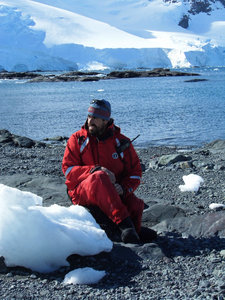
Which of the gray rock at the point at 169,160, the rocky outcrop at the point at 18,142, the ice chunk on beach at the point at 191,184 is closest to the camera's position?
the ice chunk on beach at the point at 191,184

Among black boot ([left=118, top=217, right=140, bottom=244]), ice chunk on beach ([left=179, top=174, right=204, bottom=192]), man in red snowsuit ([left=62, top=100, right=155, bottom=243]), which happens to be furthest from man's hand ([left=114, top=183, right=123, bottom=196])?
ice chunk on beach ([left=179, top=174, right=204, bottom=192])

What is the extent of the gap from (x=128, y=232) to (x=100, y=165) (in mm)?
723

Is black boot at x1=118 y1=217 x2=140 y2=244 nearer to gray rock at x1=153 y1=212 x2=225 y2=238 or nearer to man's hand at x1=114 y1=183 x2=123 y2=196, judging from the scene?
man's hand at x1=114 y1=183 x2=123 y2=196

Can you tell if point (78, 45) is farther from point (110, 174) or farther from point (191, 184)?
point (110, 174)

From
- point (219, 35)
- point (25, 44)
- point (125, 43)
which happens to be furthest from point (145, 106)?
point (219, 35)

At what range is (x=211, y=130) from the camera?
1784 centimetres

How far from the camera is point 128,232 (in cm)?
388

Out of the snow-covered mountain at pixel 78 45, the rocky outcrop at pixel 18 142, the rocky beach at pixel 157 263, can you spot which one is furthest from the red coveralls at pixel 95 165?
the snow-covered mountain at pixel 78 45

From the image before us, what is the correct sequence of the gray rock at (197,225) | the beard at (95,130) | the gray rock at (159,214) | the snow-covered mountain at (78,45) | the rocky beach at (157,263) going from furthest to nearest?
the snow-covered mountain at (78,45)
the gray rock at (159,214)
the gray rock at (197,225)
the beard at (95,130)
the rocky beach at (157,263)

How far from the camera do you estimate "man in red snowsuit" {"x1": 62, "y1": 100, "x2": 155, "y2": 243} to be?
13.1 feet

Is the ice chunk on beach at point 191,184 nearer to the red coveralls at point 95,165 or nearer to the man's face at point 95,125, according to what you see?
the red coveralls at point 95,165

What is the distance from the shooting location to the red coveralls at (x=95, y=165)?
4.03 metres

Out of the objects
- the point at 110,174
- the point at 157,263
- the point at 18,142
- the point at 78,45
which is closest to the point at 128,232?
the point at 157,263

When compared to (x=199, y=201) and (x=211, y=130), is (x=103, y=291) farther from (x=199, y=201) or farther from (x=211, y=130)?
(x=211, y=130)
